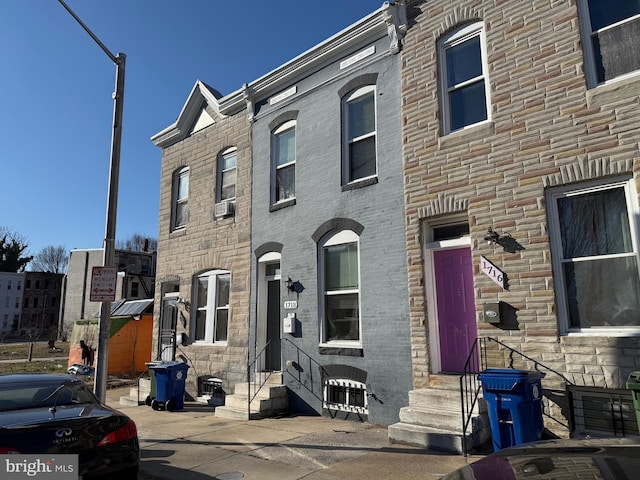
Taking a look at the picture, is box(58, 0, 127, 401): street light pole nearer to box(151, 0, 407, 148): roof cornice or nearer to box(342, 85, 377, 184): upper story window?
box(151, 0, 407, 148): roof cornice

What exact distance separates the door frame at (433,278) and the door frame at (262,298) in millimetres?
3749

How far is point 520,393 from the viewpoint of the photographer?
19.0 feet

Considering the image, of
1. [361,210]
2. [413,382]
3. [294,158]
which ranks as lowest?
[413,382]

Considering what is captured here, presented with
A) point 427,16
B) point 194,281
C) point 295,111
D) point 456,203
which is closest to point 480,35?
point 427,16

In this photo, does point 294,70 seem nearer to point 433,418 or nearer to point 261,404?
point 261,404

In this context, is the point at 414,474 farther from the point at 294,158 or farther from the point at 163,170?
the point at 163,170

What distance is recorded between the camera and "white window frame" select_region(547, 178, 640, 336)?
6234mm

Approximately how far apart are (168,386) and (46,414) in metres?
6.30

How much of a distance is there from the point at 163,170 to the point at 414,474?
39.4ft

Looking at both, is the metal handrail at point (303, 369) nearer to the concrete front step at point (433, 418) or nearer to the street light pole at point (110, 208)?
the concrete front step at point (433, 418)

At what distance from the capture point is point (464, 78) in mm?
8352

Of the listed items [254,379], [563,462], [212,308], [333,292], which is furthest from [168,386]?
[563,462]

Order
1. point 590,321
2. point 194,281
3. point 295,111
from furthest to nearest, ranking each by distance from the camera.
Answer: point 194,281, point 295,111, point 590,321

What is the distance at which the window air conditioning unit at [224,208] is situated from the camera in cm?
1241
